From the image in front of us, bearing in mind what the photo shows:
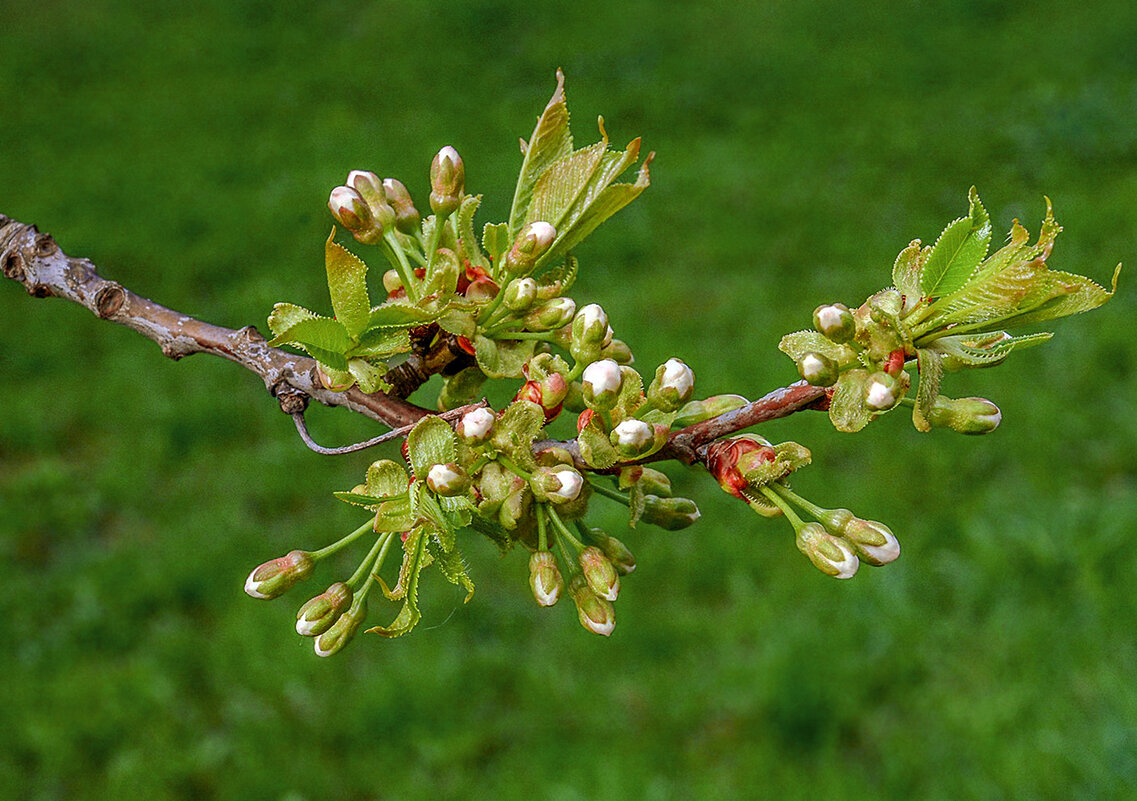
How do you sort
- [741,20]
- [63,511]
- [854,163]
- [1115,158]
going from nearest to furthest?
[63,511] → [1115,158] → [854,163] → [741,20]

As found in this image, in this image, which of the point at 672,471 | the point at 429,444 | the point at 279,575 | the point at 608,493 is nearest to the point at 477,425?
the point at 429,444

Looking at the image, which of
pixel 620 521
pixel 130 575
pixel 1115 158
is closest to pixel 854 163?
pixel 1115 158

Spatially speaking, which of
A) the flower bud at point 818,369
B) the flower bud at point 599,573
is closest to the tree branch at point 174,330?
the flower bud at point 599,573

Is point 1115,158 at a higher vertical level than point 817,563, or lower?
lower

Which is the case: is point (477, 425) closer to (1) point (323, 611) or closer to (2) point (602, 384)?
(2) point (602, 384)

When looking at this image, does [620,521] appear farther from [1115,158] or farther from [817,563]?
[1115,158]

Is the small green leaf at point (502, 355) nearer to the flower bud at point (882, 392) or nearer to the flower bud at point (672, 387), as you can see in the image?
the flower bud at point (672, 387)

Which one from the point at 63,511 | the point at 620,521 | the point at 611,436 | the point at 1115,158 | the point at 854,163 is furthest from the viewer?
the point at 854,163

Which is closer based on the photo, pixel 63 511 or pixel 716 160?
pixel 63 511
